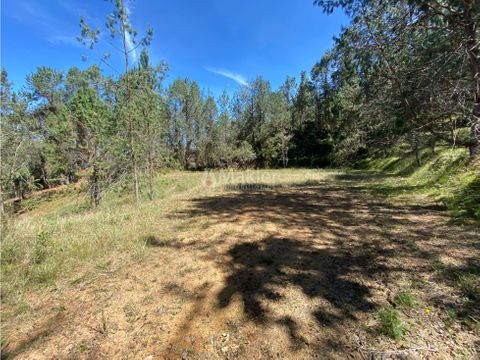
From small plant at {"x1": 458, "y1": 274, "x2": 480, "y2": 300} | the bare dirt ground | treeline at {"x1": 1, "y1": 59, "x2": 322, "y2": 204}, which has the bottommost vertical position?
the bare dirt ground

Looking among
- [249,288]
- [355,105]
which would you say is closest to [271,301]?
[249,288]

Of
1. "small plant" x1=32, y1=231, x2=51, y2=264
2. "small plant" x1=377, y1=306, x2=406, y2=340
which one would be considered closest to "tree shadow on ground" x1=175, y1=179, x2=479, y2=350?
"small plant" x1=377, y1=306, x2=406, y2=340

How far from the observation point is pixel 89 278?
288cm

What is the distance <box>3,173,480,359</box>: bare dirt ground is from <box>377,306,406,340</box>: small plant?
4 centimetres

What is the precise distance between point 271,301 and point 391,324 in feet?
3.22

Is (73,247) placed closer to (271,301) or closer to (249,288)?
(249,288)

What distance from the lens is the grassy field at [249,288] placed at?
1.82 m

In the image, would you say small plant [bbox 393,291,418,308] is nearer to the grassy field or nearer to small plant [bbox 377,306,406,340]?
the grassy field

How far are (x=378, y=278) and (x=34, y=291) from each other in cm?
381

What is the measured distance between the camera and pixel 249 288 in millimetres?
2520

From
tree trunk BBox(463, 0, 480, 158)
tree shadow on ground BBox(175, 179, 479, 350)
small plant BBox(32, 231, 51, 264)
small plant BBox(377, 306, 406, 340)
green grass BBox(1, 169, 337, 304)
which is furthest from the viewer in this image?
tree trunk BBox(463, 0, 480, 158)

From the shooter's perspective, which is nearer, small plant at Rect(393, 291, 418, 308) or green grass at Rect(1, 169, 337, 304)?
small plant at Rect(393, 291, 418, 308)

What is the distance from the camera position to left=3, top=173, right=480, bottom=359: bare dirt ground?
178cm

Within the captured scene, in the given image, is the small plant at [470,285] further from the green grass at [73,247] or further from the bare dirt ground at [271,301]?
the green grass at [73,247]
